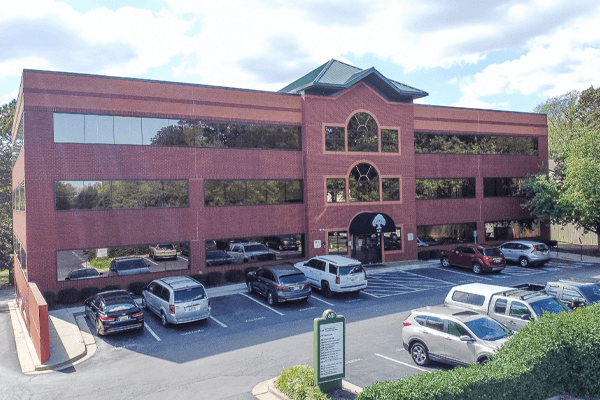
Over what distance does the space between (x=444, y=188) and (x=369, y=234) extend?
7637 mm

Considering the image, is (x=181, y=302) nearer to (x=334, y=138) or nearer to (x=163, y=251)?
(x=163, y=251)

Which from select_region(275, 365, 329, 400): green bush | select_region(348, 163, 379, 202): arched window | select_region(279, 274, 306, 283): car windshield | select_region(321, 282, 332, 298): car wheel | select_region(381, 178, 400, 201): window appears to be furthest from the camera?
select_region(381, 178, 400, 201): window

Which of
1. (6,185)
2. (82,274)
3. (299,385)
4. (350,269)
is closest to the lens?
(299,385)

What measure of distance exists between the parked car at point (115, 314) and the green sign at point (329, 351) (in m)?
9.41

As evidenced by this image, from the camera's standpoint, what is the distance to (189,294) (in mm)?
17672

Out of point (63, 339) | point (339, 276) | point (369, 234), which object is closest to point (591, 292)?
point (339, 276)

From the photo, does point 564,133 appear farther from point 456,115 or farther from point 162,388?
point 162,388

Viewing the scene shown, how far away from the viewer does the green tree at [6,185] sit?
3875cm

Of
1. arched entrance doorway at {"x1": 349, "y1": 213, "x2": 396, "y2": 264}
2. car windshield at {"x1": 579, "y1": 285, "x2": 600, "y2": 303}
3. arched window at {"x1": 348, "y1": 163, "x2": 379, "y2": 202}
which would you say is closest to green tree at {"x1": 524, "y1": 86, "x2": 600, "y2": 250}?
arched entrance doorway at {"x1": 349, "y1": 213, "x2": 396, "y2": 264}

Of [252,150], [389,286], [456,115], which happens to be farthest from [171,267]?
[456,115]

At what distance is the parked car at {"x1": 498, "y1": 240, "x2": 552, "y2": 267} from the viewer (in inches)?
1136

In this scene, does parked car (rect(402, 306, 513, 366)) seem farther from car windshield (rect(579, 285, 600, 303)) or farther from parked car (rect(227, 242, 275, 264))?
parked car (rect(227, 242, 275, 264))

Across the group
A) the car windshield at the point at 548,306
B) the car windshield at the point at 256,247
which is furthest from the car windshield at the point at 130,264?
the car windshield at the point at 548,306

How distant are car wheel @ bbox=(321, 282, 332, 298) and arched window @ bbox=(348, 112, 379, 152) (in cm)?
1097
